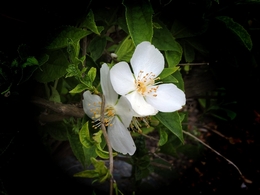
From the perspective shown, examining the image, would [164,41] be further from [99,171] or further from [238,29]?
[99,171]

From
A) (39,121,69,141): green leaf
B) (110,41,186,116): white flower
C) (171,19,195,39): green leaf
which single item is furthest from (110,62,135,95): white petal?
(39,121,69,141): green leaf

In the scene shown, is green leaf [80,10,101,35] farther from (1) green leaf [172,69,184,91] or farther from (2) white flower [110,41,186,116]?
(1) green leaf [172,69,184,91]

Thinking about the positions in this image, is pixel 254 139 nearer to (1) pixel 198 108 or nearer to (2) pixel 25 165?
(1) pixel 198 108

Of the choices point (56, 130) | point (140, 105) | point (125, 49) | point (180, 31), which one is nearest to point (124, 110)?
point (140, 105)

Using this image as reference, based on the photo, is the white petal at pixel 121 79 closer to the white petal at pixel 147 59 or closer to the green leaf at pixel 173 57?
the white petal at pixel 147 59

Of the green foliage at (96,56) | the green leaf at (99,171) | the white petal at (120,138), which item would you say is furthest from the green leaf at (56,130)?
the green leaf at (99,171)

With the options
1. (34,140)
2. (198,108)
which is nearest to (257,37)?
(34,140)

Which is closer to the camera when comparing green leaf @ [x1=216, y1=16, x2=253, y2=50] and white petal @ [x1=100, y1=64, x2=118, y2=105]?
white petal @ [x1=100, y1=64, x2=118, y2=105]
